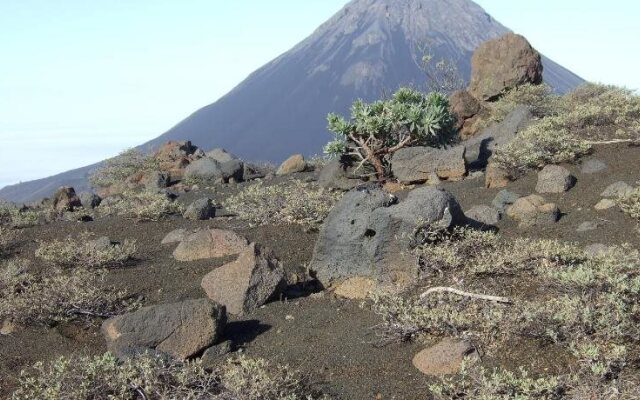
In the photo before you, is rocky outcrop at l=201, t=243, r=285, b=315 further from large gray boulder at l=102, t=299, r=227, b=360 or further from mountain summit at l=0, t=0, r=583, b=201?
mountain summit at l=0, t=0, r=583, b=201

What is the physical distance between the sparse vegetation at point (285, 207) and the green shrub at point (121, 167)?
13.0m

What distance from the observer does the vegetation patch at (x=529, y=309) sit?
4758mm

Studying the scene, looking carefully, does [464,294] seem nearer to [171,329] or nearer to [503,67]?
[171,329]

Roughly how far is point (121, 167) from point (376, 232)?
62.9 feet

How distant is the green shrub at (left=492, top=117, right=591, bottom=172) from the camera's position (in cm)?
1285

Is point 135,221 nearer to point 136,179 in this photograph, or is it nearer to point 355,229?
point 355,229

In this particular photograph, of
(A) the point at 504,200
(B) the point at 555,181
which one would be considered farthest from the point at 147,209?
(B) the point at 555,181

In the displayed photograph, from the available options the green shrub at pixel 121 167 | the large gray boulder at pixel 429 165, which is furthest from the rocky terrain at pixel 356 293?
the green shrub at pixel 121 167

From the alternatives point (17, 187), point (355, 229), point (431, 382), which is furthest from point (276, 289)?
point (17, 187)

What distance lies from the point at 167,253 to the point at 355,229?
3.43 metres

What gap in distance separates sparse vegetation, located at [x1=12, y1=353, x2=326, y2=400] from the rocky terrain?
0.02m

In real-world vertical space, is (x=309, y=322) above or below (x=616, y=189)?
above

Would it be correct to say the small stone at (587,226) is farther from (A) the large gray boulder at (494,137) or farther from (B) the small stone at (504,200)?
(A) the large gray boulder at (494,137)

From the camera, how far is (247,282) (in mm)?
7398
